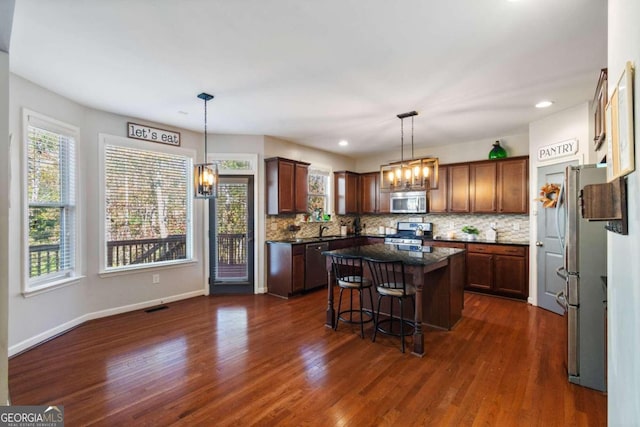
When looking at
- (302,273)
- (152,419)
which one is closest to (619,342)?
(152,419)

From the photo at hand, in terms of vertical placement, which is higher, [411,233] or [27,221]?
[27,221]

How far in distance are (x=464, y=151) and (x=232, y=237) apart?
4.58 meters

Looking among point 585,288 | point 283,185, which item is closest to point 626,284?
point 585,288

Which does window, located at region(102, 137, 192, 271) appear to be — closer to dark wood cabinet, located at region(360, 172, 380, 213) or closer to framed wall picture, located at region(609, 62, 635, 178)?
dark wood cabinet, located at region(360, 172, 380, 213)

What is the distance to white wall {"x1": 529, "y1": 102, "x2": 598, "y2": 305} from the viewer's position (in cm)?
371

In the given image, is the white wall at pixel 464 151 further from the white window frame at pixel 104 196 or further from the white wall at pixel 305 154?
the white window frame at pixel 104 196

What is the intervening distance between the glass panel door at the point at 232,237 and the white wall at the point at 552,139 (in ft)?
14.4

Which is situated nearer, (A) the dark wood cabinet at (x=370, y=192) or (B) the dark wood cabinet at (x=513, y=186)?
(B) the dark wood cabinet at (x=513, y=186)

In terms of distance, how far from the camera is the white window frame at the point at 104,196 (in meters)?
3.92

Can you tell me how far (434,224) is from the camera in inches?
238

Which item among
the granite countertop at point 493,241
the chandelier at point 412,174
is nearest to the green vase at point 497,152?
the granite countertop at point 493,241

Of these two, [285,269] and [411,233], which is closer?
[285,269]

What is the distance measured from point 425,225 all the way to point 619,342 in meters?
4.90

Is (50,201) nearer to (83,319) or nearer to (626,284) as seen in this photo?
(83,319)
